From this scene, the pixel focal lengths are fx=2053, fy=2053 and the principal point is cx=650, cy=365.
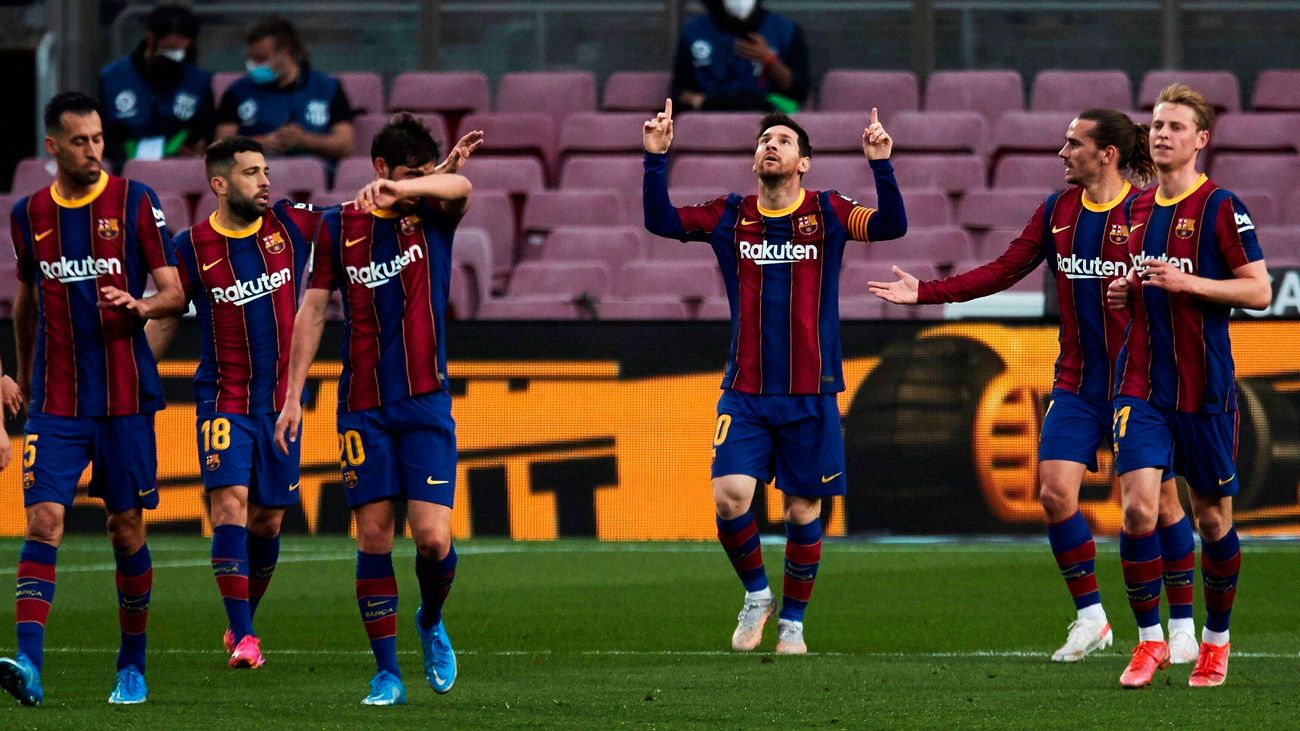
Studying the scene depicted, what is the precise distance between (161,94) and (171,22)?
22.2 inches

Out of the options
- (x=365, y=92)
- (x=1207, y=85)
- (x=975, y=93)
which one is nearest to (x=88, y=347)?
(x=365, y=92)

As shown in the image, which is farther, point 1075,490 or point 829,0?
point 829,0

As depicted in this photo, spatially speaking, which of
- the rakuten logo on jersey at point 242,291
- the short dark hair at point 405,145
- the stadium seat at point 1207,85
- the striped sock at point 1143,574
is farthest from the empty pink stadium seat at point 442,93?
the striped sock at point 1143,574

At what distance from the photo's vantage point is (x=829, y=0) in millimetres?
17609

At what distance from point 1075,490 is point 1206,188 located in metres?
1.41

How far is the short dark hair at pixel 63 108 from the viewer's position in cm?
689

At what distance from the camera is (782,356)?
8.49 m

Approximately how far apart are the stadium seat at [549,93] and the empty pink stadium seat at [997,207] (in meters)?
3.52

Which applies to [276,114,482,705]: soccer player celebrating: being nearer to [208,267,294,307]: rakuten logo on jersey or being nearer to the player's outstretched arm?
the player's outstretched arm

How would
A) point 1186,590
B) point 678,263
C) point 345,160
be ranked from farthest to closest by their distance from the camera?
point 345,160
point 678,263
point 1186,590

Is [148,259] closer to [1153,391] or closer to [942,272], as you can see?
[1153,391]

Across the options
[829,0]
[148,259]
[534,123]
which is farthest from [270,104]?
[148,259]

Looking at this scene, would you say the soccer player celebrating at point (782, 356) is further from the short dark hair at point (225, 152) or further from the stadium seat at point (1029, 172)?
the stadium seat at point (1029, 172)

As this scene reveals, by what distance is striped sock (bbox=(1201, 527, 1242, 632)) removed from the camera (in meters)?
7.25
